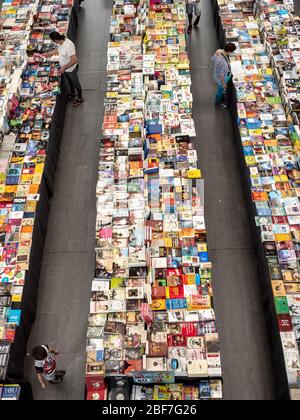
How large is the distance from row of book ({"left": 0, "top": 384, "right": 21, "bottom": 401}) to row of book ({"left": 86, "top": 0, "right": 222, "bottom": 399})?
1.08m

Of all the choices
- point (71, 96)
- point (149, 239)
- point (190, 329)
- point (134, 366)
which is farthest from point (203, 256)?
point (71, 96)

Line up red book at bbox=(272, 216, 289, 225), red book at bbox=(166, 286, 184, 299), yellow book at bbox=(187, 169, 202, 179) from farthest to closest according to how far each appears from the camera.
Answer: yellow book at bbox=(187, 169, 202, 179) → red book at bbox=(272, 216, 289, 225) → red book at bbox=(166, 286, 184, 299)

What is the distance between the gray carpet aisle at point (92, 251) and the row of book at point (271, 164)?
0.84 metres

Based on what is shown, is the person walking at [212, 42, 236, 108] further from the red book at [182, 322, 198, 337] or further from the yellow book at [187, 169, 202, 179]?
the red book at [182, 322, 198, 337]

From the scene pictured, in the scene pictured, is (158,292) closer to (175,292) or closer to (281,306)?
(175,292)

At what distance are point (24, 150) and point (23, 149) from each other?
40 mm

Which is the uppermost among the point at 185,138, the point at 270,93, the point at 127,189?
the point at 270,93

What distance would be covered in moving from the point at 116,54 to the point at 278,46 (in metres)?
4.25

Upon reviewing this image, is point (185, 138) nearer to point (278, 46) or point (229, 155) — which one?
point (229, 155)

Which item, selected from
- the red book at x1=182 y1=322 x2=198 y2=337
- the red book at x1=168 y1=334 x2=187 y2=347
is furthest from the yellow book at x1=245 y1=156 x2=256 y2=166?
the red book at x1=168 y1=334 x2=187 y2=347

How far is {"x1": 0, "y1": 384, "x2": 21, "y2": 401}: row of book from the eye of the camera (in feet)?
21.1

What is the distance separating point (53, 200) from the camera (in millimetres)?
9867

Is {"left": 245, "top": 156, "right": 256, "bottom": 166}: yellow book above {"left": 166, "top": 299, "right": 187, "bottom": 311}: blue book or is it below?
above

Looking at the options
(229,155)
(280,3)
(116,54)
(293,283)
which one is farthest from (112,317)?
(280,3)
